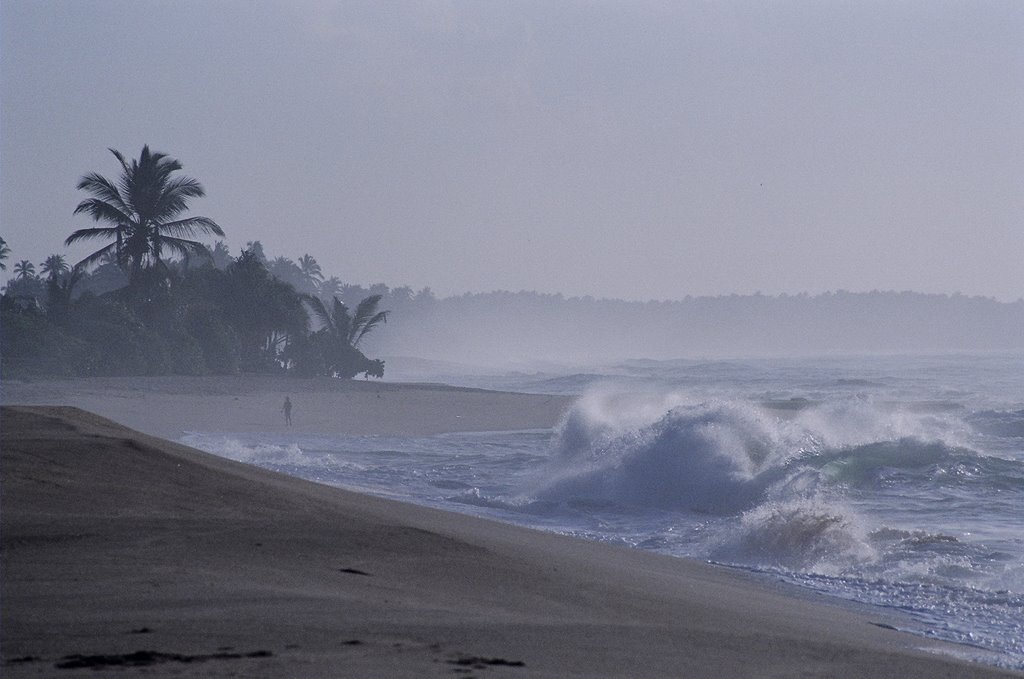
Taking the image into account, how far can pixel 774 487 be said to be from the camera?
13258 mm

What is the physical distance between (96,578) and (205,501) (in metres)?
1.67

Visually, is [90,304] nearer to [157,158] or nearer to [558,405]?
[157,158]

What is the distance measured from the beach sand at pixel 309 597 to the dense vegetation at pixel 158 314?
23614 millimetres

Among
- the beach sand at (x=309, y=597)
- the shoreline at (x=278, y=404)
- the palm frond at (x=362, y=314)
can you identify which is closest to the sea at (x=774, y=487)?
the beach sand at (x=309, y=597)

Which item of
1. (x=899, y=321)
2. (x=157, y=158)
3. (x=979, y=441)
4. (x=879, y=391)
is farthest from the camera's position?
(x=899, y=321)

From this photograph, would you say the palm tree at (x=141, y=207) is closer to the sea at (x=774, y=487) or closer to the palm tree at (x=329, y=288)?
the sea at (x=774, y=487)

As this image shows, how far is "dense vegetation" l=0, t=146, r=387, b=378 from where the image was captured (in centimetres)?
2930

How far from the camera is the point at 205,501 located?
607 cm

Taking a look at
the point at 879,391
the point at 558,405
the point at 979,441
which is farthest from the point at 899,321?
the point at 979,441

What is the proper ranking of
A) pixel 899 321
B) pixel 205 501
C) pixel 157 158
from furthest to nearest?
pixel 899 321
pixel 157 158
pixel 205 501

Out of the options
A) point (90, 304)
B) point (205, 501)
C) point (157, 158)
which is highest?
point (157, 158)

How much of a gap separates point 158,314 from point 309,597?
3007 cm

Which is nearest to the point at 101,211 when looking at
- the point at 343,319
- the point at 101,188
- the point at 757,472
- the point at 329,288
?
the point at 101,188

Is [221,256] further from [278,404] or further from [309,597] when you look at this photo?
[309,597]
